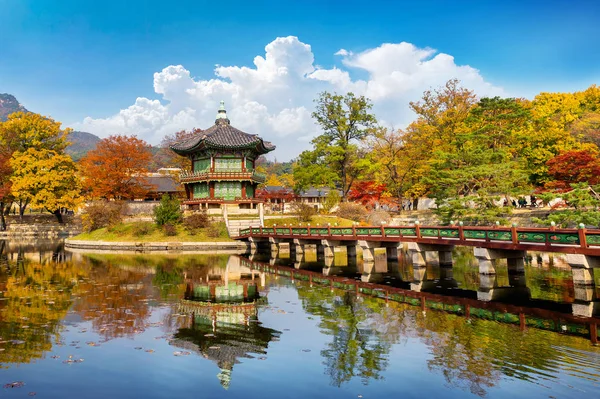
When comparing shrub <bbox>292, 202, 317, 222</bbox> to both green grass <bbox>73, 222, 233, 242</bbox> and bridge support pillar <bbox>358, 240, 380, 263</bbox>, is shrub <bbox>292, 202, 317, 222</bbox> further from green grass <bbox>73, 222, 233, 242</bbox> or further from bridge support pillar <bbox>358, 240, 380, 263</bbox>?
bridge support pillar <bbox>358, 240, 380, 263</bbox>

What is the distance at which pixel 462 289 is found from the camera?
61.1 feet

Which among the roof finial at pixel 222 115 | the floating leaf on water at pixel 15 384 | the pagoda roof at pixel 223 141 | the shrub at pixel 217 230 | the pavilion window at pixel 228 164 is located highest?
→ the roof finial at pixel 222 115

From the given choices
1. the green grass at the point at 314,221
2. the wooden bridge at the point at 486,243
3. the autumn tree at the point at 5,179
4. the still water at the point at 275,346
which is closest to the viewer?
the still water at the point at 275,346

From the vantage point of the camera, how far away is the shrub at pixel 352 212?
47.6 metres

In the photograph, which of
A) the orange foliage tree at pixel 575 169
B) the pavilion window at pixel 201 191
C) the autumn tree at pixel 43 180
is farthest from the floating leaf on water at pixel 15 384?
the autumn tree at pixel 43 180

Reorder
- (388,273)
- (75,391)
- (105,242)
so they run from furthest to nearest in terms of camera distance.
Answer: (105,242), (388,273), (75,391)

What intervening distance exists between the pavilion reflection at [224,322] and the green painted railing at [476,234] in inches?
319

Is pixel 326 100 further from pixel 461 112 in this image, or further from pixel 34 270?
pixel 34 270

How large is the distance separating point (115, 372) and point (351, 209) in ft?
132

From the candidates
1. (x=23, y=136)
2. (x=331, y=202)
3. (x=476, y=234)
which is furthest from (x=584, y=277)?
(x=23, y=136)

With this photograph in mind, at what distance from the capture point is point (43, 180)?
169 feet

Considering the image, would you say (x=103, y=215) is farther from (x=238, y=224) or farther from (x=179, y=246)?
(x=238, y=224)

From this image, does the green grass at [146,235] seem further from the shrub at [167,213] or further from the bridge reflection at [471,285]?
the bridge reflection at [471,285]

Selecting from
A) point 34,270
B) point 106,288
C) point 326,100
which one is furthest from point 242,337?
point 326,100
